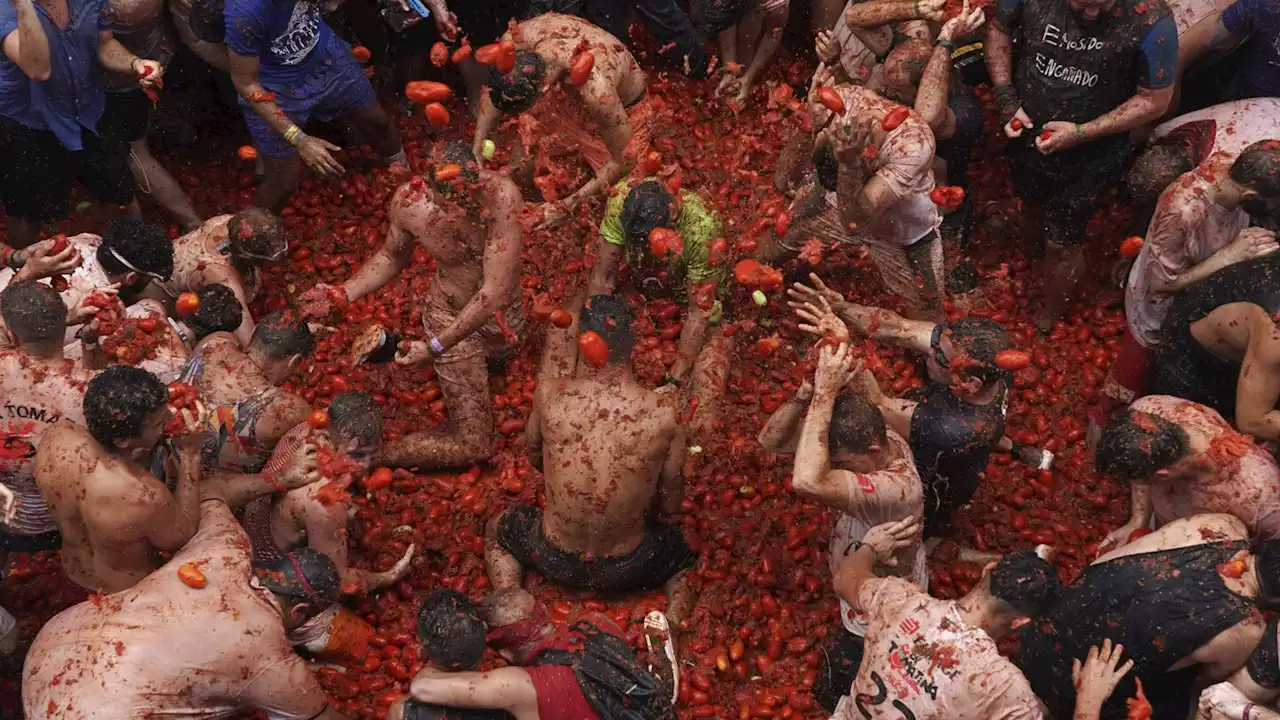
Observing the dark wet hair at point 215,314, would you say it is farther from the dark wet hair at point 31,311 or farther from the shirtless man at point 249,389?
the dark wet hair at point 31,311

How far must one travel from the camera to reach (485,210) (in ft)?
20.0

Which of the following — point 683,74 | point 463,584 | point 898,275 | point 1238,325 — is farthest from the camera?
point 683,74

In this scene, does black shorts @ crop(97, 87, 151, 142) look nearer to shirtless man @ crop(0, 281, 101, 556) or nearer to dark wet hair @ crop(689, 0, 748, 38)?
shirtless man @ crop(0, 281, 101, 556)

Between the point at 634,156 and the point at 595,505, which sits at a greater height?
the point at 634,156

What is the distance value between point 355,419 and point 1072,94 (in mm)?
4397

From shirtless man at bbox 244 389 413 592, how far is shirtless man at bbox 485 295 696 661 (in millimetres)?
813

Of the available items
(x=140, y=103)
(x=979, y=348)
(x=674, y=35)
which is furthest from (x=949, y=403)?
(x=140, y=103)

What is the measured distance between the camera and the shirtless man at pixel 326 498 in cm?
546

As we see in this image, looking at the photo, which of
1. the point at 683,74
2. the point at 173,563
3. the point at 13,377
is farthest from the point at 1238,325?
the point at 13,377

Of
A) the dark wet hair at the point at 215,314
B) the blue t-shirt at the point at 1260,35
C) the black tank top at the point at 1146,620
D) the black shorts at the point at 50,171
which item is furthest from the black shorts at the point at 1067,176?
the black shorts at the point at 50,171

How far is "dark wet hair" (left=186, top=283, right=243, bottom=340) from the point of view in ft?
19.7

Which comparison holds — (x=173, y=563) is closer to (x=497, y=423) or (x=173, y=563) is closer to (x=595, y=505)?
(x=595, y=505)

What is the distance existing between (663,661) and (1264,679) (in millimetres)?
2525

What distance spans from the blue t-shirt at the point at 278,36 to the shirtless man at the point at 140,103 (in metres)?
0.61
